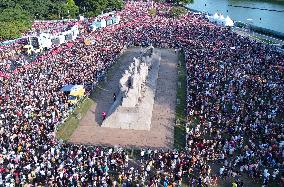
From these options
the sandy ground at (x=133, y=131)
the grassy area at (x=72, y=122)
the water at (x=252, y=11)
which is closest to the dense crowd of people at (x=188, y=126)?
the grassy area at (x=72, y=122)

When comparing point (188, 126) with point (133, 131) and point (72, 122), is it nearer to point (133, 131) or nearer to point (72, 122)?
point (133, 131)

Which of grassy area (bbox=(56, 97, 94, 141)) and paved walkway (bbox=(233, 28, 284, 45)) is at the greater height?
paved walkway (bbox=(233, 28, 284, 45))

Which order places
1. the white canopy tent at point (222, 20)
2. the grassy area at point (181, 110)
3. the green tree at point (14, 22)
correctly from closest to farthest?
the grassy area at point (181, 110), the green tree at point (14, 22), the white canopy tent at point (222, 20)

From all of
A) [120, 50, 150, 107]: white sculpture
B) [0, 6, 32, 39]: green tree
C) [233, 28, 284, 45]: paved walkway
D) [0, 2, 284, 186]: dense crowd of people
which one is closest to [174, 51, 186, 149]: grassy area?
[0, 2, 284, 186]: dense crowd of people

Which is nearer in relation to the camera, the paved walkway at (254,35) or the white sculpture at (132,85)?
the white sculpture at (132,85)

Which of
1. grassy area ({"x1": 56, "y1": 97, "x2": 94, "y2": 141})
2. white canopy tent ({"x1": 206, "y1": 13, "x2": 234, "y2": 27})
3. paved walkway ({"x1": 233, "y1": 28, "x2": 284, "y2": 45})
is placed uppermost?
white canopy tent ({"x1": 206, "y1": 13, "x2": 234, "y2": 27})

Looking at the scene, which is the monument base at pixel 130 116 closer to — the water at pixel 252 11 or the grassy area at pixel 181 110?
the grassy area at pixel 181 110

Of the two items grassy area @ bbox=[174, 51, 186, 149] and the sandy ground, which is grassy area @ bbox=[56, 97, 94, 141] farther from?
grassy area @ bbox=[174, 51, 186, 149]
